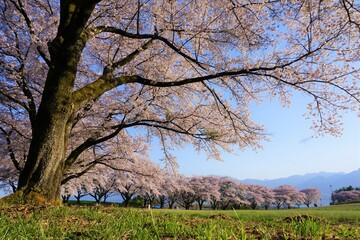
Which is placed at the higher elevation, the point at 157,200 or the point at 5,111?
the point at 5,111

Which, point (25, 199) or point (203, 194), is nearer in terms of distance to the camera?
point (25, 199)

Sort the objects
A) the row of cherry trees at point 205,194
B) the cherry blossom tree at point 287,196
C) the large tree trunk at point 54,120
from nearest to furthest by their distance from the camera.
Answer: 1. the large tree trunk at point 54,120
2. the row of cherry trees at point 205,194
3. the cherry blossom tree at point 287,196

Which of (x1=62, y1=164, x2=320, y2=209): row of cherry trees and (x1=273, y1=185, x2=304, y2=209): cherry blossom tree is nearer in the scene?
(x1=62, y1=164, x2=320, y2=209): row of cherry trees

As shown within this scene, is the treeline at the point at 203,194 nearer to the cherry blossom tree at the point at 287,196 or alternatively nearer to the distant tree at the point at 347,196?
the cherry blossom tree at the point at 287,196

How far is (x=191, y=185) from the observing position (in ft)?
185

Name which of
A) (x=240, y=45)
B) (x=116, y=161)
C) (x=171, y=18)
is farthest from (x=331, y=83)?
(x=116, y=161)

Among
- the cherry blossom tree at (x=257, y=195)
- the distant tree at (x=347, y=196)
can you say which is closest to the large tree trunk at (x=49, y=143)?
the cherry blossom tree at (x=257, y=195)

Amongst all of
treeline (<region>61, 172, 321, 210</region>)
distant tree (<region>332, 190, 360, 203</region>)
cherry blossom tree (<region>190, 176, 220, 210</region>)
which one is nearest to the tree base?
treeline (<region>61, 172, 321, 210</region>)

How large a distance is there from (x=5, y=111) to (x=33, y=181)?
10498 millimetres

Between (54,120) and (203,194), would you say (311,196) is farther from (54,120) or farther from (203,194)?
(54,120)

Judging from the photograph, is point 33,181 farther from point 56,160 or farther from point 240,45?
point 240,45

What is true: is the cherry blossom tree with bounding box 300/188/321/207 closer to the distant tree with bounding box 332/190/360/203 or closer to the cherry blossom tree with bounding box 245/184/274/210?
the distant tree with bounding box 332/190/360/203

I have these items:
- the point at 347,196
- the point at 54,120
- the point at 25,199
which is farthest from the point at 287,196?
the point at 25,199

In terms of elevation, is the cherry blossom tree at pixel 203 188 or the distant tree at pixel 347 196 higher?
the cherry blossom tree at pixel 203 188
